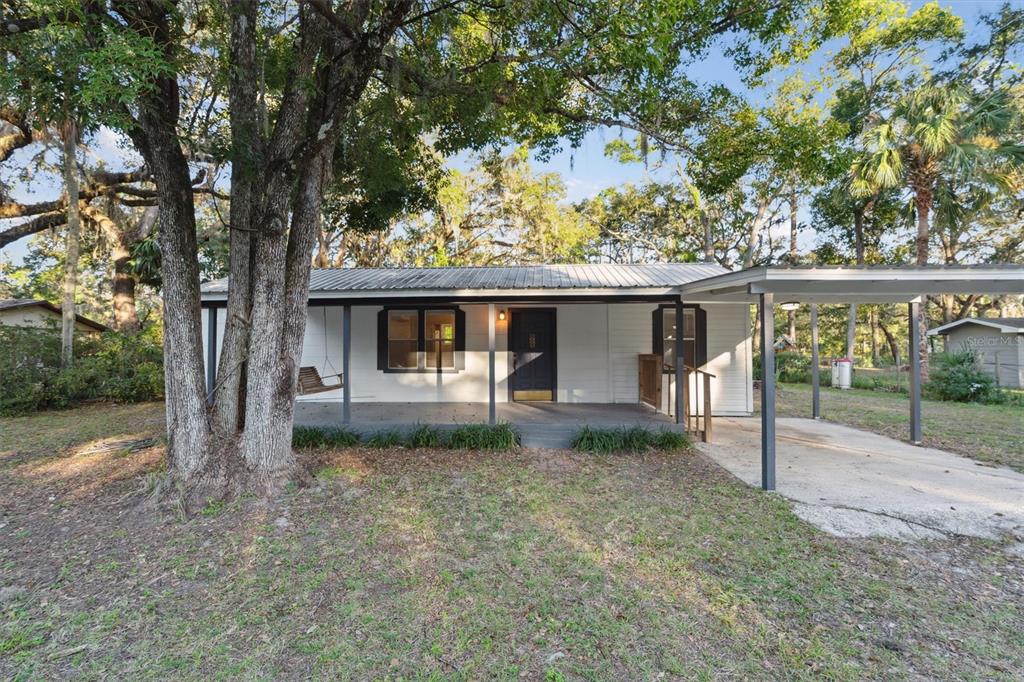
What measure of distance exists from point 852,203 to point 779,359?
5.89m

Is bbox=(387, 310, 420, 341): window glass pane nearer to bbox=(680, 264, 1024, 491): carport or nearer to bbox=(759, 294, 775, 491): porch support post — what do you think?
bbox=(680, 264, 1024, 491): carport

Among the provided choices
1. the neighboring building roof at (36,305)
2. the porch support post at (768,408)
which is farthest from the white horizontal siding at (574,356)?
the neighboring building roof at (36,305)

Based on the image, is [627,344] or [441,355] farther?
[441,355]

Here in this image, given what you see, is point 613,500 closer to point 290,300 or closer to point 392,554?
point 392,554

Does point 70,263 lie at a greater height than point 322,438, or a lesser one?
greater

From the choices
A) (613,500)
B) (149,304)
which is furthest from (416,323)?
(149,304)

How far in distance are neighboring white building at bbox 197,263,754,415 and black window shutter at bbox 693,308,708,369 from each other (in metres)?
0.02

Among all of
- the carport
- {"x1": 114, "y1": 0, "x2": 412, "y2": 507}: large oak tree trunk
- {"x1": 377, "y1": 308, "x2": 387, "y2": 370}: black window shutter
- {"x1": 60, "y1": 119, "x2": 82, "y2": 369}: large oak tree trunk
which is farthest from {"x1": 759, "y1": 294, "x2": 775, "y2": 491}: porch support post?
{"x1": 60, "y1": 119, "x2": 82, "y2": 369}: large oak tree trunk

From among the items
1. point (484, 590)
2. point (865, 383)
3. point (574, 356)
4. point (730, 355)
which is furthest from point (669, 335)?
point (865, 383)

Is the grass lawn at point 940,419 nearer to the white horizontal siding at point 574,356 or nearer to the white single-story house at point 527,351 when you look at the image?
the white single-story house at point 527,351

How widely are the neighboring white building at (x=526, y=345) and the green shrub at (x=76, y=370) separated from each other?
406cm

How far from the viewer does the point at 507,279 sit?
24.6 ft

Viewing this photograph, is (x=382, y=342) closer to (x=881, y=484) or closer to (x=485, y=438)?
(x=485, y=438)

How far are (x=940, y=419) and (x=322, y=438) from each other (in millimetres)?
11056
